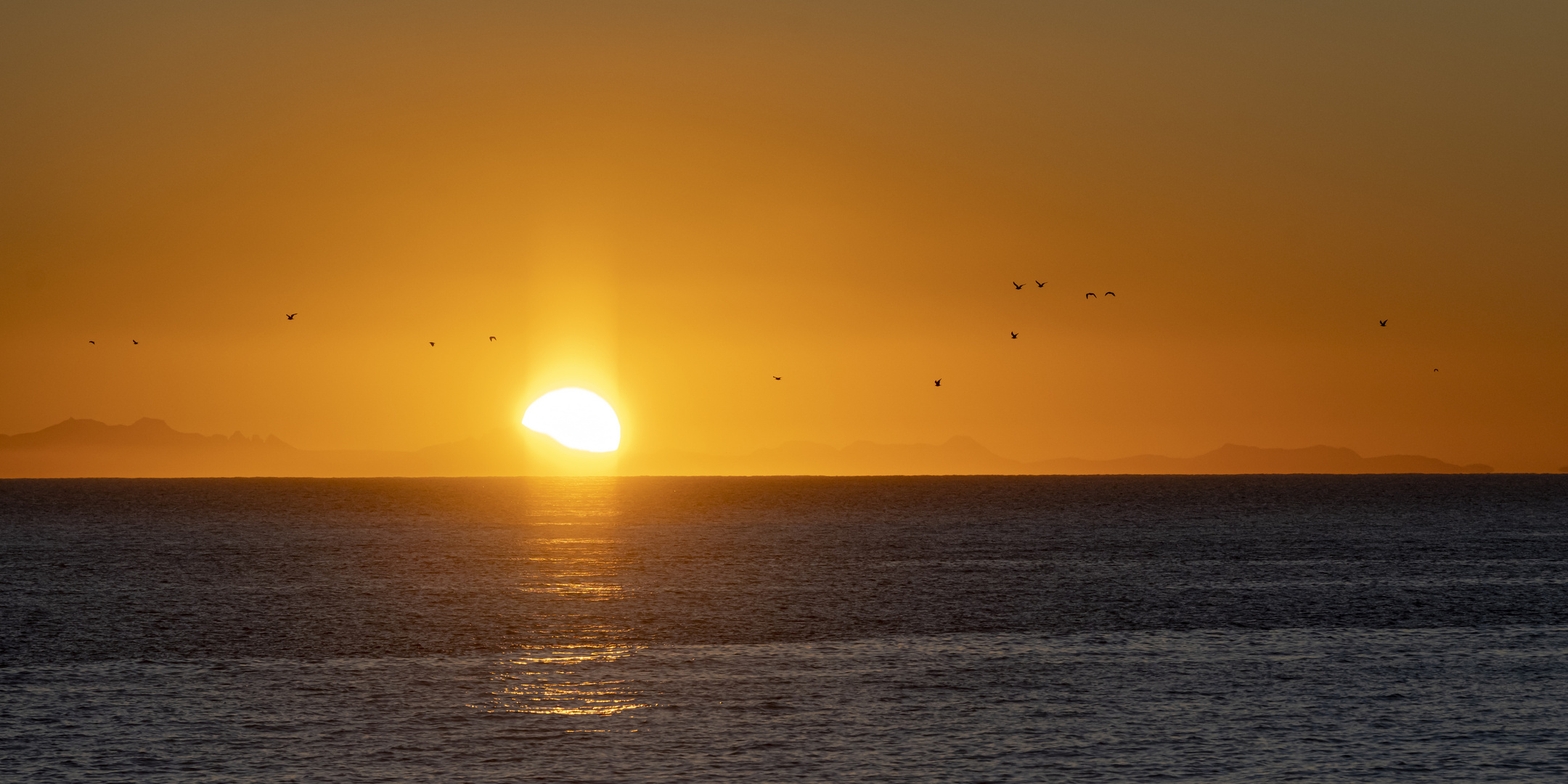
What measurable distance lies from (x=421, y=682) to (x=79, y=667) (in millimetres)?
13920

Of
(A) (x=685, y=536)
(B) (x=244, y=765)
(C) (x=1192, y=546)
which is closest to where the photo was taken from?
(B) (x=244, y=765)

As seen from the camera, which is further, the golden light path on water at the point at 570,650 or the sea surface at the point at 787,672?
the golden light path on water at the point at 570,650

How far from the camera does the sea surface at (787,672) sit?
36.8 metres

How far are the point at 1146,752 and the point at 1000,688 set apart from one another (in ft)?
33.2

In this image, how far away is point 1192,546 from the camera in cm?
13425

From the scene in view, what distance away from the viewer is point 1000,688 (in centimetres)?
4741

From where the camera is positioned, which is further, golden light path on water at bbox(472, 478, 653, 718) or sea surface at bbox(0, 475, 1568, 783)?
golden light path on water at bbox(472, 478, 653, 718)

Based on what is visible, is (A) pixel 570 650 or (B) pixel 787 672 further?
(A) pixel 570 650

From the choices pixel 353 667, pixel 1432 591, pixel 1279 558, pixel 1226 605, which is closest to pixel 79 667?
pixel 353 667

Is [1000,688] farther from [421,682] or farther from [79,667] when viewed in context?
[79,667]

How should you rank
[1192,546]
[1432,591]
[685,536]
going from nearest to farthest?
[1432,591]
[1192,546]
[685,536]

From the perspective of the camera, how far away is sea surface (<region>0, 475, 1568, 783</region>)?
36781mm

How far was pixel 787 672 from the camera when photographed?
166 ft

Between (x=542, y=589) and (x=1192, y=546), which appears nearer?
(x=542, y=589)
